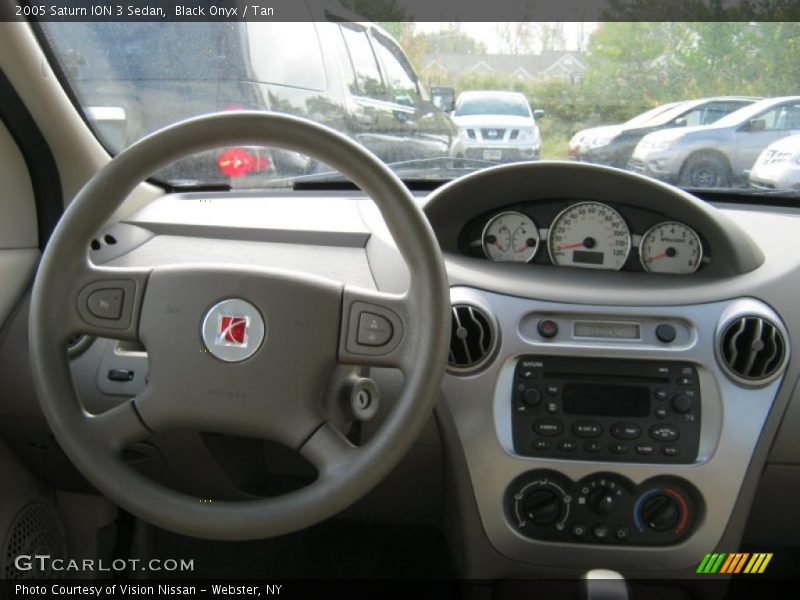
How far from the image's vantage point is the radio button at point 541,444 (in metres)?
1.70

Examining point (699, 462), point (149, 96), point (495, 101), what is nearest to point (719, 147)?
point (495, 101)

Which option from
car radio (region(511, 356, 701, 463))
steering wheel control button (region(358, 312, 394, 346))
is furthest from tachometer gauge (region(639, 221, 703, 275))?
steering wheel control button (region(358, 312, 394, 346))

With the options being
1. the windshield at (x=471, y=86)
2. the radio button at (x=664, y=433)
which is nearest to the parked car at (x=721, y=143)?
the windshield at (x=471, y=86)

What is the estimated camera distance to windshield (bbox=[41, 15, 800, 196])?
188cm

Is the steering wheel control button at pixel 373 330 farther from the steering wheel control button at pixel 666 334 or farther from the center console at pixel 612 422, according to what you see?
the steering wheel control button at pixel 666 334

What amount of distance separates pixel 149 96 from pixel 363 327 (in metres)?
1.17

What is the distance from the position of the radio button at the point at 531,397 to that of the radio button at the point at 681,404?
0.30 m

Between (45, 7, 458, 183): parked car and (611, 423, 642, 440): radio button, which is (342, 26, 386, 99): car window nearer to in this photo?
(45, 7, 458, 183): parked car

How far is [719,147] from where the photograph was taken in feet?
6.57

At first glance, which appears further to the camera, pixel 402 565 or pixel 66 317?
pixel 402 565

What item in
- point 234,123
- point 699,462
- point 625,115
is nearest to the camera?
point 234,123

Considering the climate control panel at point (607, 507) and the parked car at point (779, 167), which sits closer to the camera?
the climate control panel at point (607, 507)

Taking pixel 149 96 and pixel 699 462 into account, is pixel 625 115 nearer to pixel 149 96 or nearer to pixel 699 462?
pixel 699 462

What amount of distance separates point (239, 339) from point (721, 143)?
1.41 m
